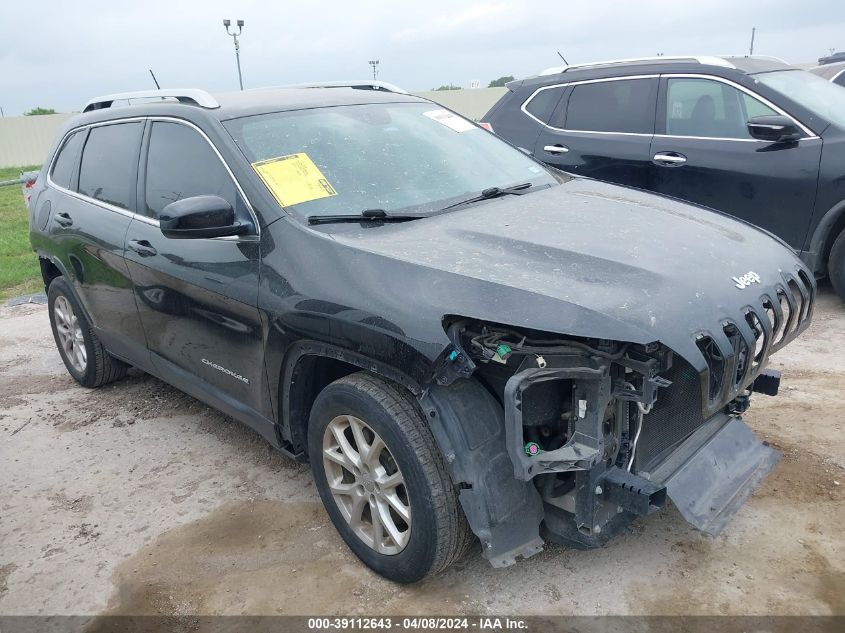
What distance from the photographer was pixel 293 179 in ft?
10.3

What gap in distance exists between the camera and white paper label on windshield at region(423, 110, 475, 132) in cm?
401

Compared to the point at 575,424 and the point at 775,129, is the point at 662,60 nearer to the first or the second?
the point at 775,129

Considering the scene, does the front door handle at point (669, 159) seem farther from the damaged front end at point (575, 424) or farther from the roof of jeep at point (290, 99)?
the damaged front end at point (575, 424)

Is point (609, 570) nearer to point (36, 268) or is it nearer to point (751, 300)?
point (751, 300)

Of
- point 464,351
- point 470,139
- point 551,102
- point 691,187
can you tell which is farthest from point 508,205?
point 551,102

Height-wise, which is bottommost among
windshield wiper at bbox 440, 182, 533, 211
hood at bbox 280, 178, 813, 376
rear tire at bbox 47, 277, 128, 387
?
rear tire at bbox 47, 277, 128, 387

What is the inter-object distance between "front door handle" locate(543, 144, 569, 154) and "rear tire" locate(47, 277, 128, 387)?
402 centimetres

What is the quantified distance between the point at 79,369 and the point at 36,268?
15.4 ft

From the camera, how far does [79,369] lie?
5.11 metres

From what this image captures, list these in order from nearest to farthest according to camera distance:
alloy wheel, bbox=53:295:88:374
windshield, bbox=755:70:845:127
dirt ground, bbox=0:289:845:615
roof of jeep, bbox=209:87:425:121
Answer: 1. dirt ground, bbox=0:289:845:615
2. roof of jeep, bbox=209:87:425:121
3. alloy wheel, bbox=53:295:88:374
4. windshield, bbox=755:70:845:127

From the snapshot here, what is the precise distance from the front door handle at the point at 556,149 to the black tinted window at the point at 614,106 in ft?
0.63

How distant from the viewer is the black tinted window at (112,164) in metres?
3.98

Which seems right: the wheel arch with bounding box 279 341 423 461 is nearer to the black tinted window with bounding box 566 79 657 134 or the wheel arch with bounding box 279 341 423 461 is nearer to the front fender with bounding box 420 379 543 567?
the front fender with bounding box 420 379 543 567

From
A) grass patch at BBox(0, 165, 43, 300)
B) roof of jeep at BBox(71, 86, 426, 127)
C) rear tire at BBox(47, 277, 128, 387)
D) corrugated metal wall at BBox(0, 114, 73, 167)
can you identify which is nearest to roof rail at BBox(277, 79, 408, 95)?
roof of jeep at BBox(71, 86, 426, 127)
